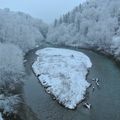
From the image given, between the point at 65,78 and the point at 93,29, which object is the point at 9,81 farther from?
the point at 93,29

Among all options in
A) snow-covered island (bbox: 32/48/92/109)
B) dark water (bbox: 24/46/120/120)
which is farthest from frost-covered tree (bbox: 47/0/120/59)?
dark water (bbox: 24/46/120/120)

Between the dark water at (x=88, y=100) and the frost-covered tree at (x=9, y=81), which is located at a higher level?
the frost-covered tree at (x=9, y=81)

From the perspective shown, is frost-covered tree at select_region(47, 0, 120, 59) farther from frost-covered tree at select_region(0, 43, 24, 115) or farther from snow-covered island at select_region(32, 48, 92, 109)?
frost-covered tree at select_region(0, 43, 24, 115)

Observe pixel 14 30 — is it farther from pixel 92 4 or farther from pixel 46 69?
pixel 92 4

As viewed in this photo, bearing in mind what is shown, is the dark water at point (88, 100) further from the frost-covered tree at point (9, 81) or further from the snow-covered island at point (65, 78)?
the frost-covered tree at point (9, 81)

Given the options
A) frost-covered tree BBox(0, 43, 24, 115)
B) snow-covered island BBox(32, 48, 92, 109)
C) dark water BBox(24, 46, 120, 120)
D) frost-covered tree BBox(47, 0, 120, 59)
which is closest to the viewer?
dark water BBox(24, 46, 120, 120)

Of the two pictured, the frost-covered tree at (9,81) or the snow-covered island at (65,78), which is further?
the snow-covered island at (65,78)

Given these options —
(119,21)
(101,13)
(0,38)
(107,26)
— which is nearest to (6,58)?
(0,38)

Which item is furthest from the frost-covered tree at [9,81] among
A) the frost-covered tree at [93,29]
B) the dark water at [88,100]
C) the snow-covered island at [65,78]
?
the frost-covered tree at [93,29]
